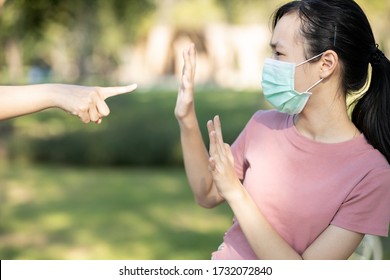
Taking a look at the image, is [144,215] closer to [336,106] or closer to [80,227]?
[80,227]

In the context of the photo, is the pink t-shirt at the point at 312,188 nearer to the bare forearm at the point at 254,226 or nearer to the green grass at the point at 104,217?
the bare forearm at the point at 254,226

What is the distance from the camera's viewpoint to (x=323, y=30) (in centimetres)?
248

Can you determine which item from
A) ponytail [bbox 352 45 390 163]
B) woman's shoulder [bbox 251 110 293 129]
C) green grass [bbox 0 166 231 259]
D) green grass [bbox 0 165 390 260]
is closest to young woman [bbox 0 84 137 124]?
woman's shoulder [bbox 251 110 293 129]

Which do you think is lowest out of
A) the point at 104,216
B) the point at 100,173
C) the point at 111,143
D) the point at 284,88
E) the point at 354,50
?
the point at 100,173

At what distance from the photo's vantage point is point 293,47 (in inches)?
99.0

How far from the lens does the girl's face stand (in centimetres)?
249

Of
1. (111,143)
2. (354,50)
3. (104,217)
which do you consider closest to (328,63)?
(354,50)

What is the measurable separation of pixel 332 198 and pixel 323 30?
0.55 metres

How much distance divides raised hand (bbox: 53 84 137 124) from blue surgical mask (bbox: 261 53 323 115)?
62cm

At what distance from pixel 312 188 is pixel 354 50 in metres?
0.49

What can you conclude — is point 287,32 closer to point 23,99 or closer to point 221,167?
point 221,167

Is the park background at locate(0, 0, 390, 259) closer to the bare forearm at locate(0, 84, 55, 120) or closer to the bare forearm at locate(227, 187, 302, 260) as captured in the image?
the bare forearm at locate(0, 84, 55, 120)
